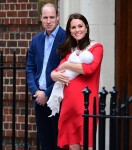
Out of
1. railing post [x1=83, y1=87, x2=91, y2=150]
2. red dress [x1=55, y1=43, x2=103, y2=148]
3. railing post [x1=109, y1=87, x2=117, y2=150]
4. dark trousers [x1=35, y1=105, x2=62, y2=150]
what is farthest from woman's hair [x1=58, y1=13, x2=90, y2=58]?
railing post [x1=109, y1=87, x2=117, y2=150]

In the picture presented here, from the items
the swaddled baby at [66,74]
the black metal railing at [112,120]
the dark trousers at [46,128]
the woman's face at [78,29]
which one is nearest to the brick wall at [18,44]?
the dark trousers at [46,128]

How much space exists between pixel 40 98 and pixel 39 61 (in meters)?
0.38

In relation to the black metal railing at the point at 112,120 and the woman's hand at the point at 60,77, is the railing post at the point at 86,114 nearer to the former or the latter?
the black metal railing at the point at 112,120

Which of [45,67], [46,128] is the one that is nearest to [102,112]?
[45,67]

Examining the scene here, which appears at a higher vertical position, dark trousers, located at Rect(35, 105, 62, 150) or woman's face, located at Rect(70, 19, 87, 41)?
woman's face, located at Rect(70, 19, 87, 41)

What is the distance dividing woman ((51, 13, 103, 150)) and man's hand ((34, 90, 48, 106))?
0.29m

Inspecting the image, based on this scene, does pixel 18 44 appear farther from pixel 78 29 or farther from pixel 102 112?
pixel 102 112

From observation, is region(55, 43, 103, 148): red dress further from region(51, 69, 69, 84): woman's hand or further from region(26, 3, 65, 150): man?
region(26, 3, 65, 150): man

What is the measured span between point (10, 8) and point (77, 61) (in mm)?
2505

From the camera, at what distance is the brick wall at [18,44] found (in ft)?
26.4

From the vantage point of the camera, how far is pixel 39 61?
633cm

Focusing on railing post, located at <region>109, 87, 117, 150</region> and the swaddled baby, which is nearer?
railing post, located at <region>109, 87, 117, 150</region>

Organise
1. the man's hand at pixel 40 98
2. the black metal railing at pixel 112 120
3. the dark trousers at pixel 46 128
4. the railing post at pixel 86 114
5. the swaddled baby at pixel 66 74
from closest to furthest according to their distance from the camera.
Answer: the black metal railing at pixel 112 120, the railing post at pixel 86 114, the swaddled baby at pixel 66 74, the man's hand at pixel 40 98, the dark trousers at pixel 46 128

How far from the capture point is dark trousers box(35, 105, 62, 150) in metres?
6.37
